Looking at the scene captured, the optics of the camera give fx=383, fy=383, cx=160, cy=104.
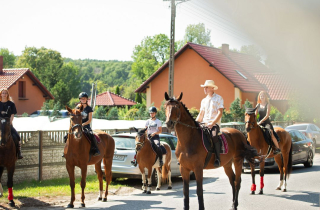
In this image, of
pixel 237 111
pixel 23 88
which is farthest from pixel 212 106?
pixel 23 88

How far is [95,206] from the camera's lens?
927cm

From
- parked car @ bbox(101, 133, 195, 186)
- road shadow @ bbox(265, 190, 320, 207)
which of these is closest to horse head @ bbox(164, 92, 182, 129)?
road shadow @ bbox(265, 190, 320, 207)

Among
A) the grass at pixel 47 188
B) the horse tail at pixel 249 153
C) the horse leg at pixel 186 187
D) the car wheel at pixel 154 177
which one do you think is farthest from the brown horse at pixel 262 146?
the grass at pixel 47 188

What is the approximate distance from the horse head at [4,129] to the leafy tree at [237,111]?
972 inches

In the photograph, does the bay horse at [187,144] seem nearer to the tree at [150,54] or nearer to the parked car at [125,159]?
the parked car at [125,159]

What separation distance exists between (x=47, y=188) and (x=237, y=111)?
22995 mm

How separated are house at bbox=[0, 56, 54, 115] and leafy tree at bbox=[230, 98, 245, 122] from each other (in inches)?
1057

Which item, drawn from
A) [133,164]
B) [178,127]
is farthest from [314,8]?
[133,164]

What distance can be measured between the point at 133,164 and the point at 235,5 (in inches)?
419

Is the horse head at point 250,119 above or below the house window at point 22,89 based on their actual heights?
below

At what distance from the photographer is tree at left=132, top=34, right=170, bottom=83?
70.8 m

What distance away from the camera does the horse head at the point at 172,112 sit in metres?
7.22

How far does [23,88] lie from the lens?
163 ft

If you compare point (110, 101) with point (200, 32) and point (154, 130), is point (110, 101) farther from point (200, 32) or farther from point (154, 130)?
point (200, 32)
